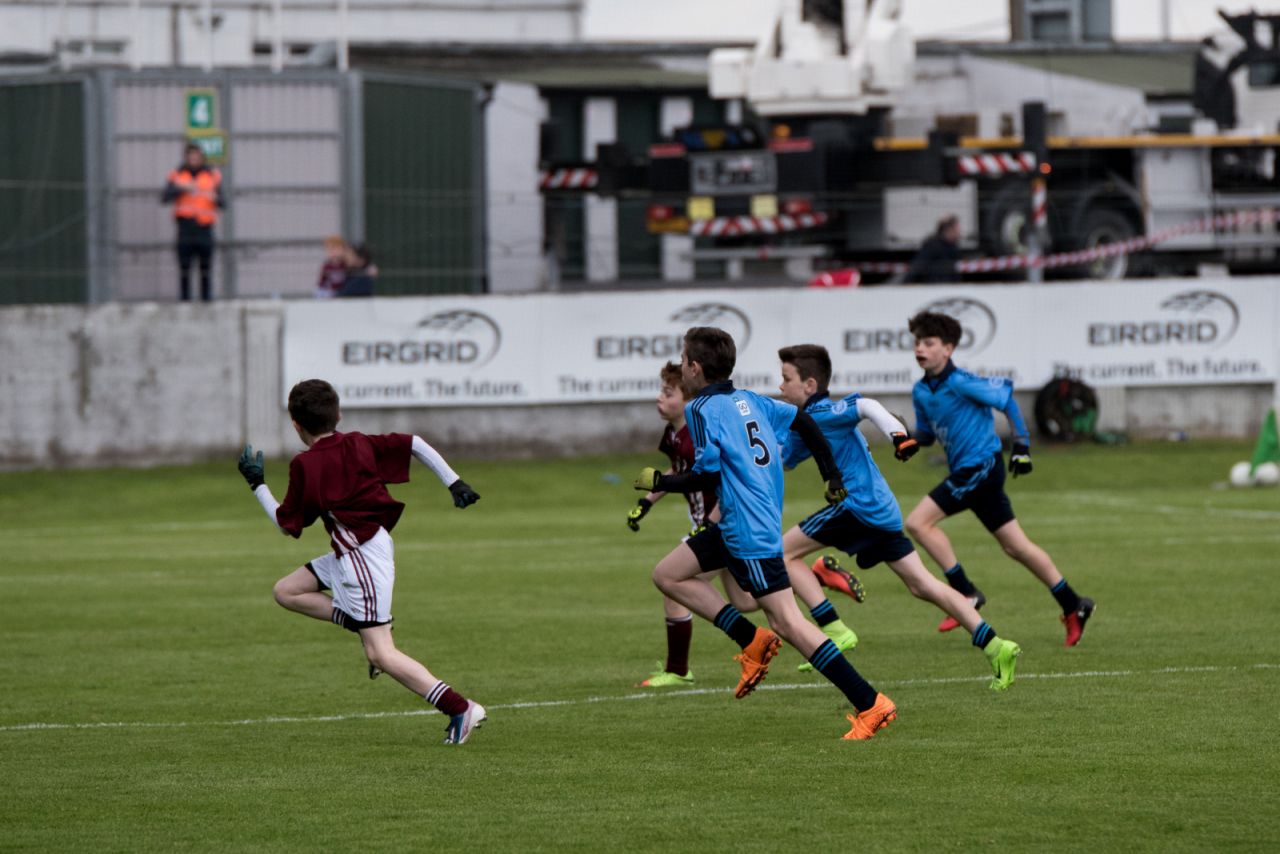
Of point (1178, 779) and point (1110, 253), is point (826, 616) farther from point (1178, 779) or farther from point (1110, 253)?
point (1110, 253)

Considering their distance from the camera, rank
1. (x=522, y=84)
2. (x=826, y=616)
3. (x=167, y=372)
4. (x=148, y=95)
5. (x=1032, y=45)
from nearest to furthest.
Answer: (x=826, y=616), (x=167, y=372), (x=148, y=95), (x=522, y=84), (x=1032, y=45)

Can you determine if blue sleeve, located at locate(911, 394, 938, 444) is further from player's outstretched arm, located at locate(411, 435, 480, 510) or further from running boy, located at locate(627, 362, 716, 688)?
player's outstretched arm, located at locate(411, 435, 480, 510)

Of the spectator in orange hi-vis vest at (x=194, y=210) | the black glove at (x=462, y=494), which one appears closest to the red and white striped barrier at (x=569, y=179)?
the spectator in orange hi-vis vest at (x=194, y=210)

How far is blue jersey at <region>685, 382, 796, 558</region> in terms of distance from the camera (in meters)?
9.59

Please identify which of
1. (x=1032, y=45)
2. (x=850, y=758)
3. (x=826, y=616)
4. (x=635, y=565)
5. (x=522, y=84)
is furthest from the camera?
(x=1032, y=45)

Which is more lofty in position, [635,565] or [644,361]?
[644,361]

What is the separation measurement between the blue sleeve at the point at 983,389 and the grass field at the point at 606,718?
150cm

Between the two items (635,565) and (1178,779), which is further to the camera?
(635,565)

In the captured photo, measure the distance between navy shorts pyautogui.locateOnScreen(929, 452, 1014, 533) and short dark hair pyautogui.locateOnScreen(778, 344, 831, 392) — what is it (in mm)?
2363

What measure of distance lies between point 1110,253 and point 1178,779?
2557cm

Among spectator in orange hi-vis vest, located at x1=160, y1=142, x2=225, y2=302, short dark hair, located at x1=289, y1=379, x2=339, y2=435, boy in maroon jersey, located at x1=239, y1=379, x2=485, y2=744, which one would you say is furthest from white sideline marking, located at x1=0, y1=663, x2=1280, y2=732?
spectator in orange hi-vis vest, located at x1=160, y1=142, x2=225, y2=302

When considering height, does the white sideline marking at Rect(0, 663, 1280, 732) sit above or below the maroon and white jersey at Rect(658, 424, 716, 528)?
below

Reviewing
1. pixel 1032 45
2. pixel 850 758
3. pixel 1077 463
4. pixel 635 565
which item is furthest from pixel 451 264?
pixel 850 758

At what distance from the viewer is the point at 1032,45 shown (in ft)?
153
